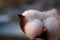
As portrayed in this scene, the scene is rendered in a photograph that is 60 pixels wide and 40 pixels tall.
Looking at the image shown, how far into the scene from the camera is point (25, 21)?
28cm

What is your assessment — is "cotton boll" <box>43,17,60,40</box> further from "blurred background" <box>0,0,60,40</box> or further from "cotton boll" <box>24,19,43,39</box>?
"blurred background" <box>0,0,60,40</box>

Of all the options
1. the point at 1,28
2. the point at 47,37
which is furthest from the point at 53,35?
the point at 1,28

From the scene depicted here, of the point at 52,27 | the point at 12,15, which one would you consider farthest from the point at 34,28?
the point at 12,15

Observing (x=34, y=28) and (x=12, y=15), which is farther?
(x=12, y=15)

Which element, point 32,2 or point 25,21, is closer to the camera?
point 25,21

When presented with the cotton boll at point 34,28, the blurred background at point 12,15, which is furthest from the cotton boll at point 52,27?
the blurred background at point 12,15

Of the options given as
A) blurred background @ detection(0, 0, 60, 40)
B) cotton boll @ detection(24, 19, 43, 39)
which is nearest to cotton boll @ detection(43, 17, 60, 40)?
cotton boll @ detection(24, 19, 43, 39)

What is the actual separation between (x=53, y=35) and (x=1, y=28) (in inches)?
11.2

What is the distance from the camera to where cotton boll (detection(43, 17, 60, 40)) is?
0.88 ft

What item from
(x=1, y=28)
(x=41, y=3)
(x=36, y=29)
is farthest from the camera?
(x=1, y=28)

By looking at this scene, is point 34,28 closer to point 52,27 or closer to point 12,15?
point 52,27

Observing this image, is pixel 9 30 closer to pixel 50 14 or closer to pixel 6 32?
pixel 6 32

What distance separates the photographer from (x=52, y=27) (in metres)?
0.27

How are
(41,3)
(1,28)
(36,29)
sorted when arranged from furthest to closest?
(1,28) → (41,3) → (36,29)
